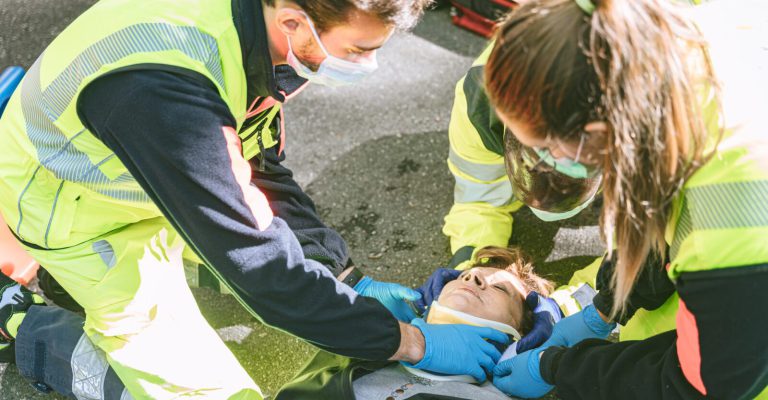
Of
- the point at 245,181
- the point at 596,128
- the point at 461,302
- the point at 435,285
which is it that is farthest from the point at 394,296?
the point at 596,128

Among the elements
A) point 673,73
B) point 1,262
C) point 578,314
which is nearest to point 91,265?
point 1,262

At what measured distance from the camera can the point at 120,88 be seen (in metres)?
1.34

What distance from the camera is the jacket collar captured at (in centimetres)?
147

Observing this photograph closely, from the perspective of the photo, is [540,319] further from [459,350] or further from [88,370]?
[88,370]

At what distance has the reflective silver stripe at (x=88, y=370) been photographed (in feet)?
6.15

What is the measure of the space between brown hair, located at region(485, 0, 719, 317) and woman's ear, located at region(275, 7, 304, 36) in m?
0.46

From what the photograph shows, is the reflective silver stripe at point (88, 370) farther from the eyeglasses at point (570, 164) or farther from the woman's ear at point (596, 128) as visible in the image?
the woman's ear at point (596, 128)

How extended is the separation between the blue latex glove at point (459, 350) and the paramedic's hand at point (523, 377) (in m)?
0.04

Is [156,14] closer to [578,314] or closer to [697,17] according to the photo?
[697,17]

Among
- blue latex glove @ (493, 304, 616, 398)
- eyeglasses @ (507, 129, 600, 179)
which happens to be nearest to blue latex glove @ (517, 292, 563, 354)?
blue latex glove @ (493, 304, 616, 398)

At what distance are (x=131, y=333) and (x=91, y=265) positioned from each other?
206 millimetres

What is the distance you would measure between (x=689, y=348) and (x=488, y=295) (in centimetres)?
78

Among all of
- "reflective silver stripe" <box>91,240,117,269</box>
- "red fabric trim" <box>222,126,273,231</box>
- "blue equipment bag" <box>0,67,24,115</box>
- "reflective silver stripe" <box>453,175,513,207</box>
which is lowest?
"reflective silver stripe" <box>453,175,513,207</box>

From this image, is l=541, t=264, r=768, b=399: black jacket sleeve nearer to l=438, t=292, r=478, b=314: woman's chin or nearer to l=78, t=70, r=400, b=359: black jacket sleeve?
l=438, t=292, r=478, b=314: woman's chin
